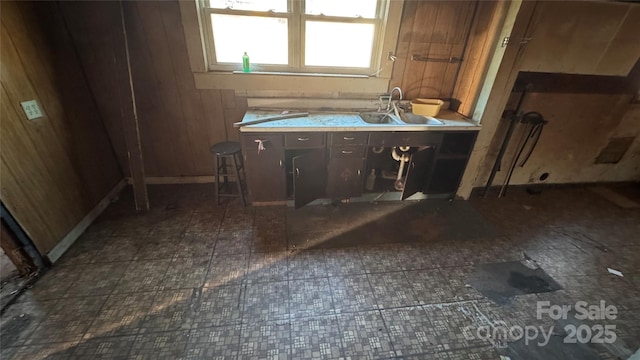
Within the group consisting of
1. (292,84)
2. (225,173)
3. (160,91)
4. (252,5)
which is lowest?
(225,173)

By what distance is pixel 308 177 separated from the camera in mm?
2316

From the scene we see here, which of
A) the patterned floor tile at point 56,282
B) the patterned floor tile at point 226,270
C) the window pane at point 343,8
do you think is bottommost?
the patterned floor tile at point 56,282

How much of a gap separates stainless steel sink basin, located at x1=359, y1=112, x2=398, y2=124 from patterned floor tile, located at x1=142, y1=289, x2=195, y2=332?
2.07m

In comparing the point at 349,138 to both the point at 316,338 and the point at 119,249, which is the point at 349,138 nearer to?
the point at 316,338

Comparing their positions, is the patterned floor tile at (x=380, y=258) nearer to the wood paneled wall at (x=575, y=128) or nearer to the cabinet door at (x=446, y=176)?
the cabinet door at (x=446, y=176)

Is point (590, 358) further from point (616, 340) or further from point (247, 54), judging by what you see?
point (247, 54)

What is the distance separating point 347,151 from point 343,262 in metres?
0.96

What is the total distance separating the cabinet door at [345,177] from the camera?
7.65 ft

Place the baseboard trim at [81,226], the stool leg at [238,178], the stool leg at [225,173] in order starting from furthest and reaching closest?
the stool leg at [225,173]
the stool leg at [238,178]
the baseboard trim at [81,226]

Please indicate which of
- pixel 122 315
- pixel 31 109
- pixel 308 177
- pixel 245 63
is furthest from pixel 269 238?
pixel 31 109

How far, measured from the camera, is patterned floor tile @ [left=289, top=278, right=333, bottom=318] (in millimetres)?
1601

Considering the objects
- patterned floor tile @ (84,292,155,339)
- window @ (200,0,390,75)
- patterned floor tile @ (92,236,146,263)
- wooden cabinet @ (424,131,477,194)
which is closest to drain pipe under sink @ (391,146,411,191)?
wooden cabinet @ (424,131,477,194)

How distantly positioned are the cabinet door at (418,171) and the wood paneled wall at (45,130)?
114 inches

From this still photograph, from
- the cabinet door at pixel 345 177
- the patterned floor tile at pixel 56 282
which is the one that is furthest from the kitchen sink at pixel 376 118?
the patterned floor tile at pixel 56 282
